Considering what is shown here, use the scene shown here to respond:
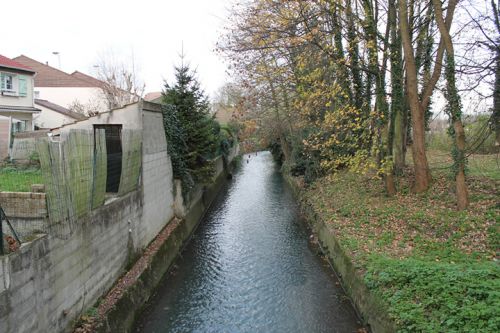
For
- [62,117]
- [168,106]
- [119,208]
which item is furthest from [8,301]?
[62,117]

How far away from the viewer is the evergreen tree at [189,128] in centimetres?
1572

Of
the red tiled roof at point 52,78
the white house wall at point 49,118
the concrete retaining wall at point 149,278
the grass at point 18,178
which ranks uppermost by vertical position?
the red tiled roof at point 52,78

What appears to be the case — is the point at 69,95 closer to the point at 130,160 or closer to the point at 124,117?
the point at 124,117

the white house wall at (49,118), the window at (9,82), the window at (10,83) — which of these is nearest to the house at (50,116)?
the white house wall at (49,118)

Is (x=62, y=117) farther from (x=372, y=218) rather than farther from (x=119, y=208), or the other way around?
(x=372, y=218)

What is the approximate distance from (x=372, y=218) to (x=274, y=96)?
11844 millimetres

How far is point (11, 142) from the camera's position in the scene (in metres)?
12.8

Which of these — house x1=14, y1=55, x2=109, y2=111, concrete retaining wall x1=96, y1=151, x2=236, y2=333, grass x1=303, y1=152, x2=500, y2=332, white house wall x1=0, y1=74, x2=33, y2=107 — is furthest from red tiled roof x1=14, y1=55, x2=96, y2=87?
grass x1=303, y1=152, x2=500, y2=332

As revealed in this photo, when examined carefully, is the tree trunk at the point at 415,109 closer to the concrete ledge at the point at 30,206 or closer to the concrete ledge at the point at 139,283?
the concrete ledge at the point at 139,283

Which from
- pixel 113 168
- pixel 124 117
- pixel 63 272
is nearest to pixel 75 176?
pixel 63 272

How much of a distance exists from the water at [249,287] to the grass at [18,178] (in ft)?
12.6

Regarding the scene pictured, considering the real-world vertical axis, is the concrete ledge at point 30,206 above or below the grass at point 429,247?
above

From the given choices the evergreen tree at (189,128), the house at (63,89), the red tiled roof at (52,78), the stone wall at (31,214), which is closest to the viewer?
the stone wall at (31,214)

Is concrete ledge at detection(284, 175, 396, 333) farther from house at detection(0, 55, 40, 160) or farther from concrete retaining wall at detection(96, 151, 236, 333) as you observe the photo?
house at detection(0, 55, 40, 160)
